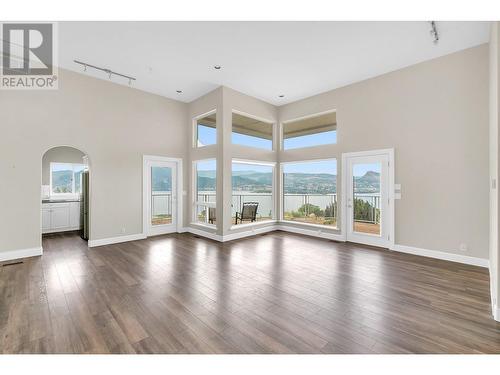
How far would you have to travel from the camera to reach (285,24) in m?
3.24

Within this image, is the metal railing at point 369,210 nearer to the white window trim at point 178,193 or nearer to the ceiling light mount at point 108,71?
the white window trim at point 178,193

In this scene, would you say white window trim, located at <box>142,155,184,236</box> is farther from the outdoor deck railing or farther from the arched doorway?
the arched doorway

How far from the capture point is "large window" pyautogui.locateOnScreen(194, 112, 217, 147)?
19.5 feet

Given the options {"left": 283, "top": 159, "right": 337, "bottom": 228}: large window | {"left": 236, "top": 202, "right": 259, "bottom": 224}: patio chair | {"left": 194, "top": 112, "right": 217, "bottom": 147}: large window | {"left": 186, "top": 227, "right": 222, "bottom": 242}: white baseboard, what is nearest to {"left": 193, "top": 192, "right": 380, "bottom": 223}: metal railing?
{"left": 283, "top": 159, "right": 337, "bottom": 228}: large window

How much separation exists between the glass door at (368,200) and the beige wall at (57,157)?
7.65 meters

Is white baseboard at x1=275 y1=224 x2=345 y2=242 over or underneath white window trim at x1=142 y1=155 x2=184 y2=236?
underneath

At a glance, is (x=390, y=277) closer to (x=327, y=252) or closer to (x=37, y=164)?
(x=327, y=252)

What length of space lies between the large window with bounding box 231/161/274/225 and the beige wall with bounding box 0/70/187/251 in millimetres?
1862

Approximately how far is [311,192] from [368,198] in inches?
62.9

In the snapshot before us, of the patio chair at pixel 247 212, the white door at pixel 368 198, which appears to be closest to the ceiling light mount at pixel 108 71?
the patio chair at pixel 247 212

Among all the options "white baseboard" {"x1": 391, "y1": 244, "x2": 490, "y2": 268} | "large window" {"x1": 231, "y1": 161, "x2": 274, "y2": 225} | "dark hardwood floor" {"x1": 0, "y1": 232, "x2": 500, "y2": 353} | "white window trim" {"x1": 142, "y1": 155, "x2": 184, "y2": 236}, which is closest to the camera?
"dark hardwood floor" {"x1": 0, "y1": 232, "x2": 500, "y2": 353}

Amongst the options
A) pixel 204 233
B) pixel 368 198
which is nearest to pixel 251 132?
pixel 204 233

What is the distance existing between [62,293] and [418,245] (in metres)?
5.76

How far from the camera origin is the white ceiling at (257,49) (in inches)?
130
